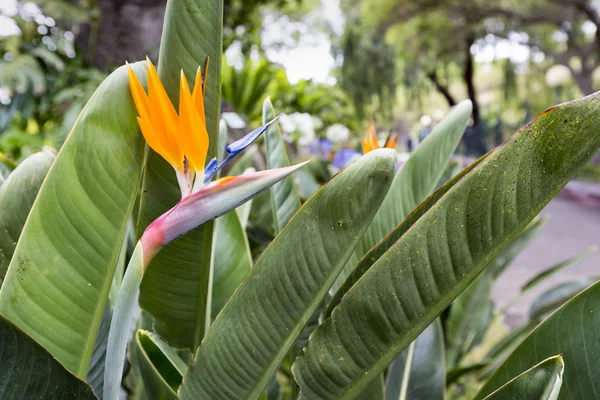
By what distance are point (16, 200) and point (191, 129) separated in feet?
0.80

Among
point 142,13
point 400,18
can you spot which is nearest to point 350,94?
point 400,18

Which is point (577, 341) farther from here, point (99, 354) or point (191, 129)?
point (99, 354)

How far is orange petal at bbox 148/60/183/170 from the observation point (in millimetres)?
321

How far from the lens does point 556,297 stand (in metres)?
1.06

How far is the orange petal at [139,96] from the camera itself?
1.08 feet

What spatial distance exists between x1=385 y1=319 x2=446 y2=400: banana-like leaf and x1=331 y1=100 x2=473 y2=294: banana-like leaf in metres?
0.14

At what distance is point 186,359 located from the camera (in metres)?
0.56

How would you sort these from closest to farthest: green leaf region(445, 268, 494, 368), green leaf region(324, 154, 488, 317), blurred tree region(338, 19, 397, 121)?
green leaf region(324, 154, 488, 317)
green leaf region(445, 268, 494, 368)
blurred tree region(338, 19, 397, 121)

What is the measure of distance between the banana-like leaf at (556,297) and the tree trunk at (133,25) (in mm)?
1786

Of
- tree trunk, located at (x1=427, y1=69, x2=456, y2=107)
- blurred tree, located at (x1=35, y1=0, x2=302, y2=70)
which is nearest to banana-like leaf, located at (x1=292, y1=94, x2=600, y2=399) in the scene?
blurred tree, located at (x1=35, y1=0, x2=302, y2=70)

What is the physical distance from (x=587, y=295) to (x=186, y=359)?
0.42 m

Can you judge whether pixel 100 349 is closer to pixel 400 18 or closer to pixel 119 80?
pixel 119 80

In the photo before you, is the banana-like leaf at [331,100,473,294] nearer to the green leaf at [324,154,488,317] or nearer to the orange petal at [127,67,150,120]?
the green leaf at [324,154,488,317]

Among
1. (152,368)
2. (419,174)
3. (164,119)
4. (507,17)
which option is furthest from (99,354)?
(507,17)
